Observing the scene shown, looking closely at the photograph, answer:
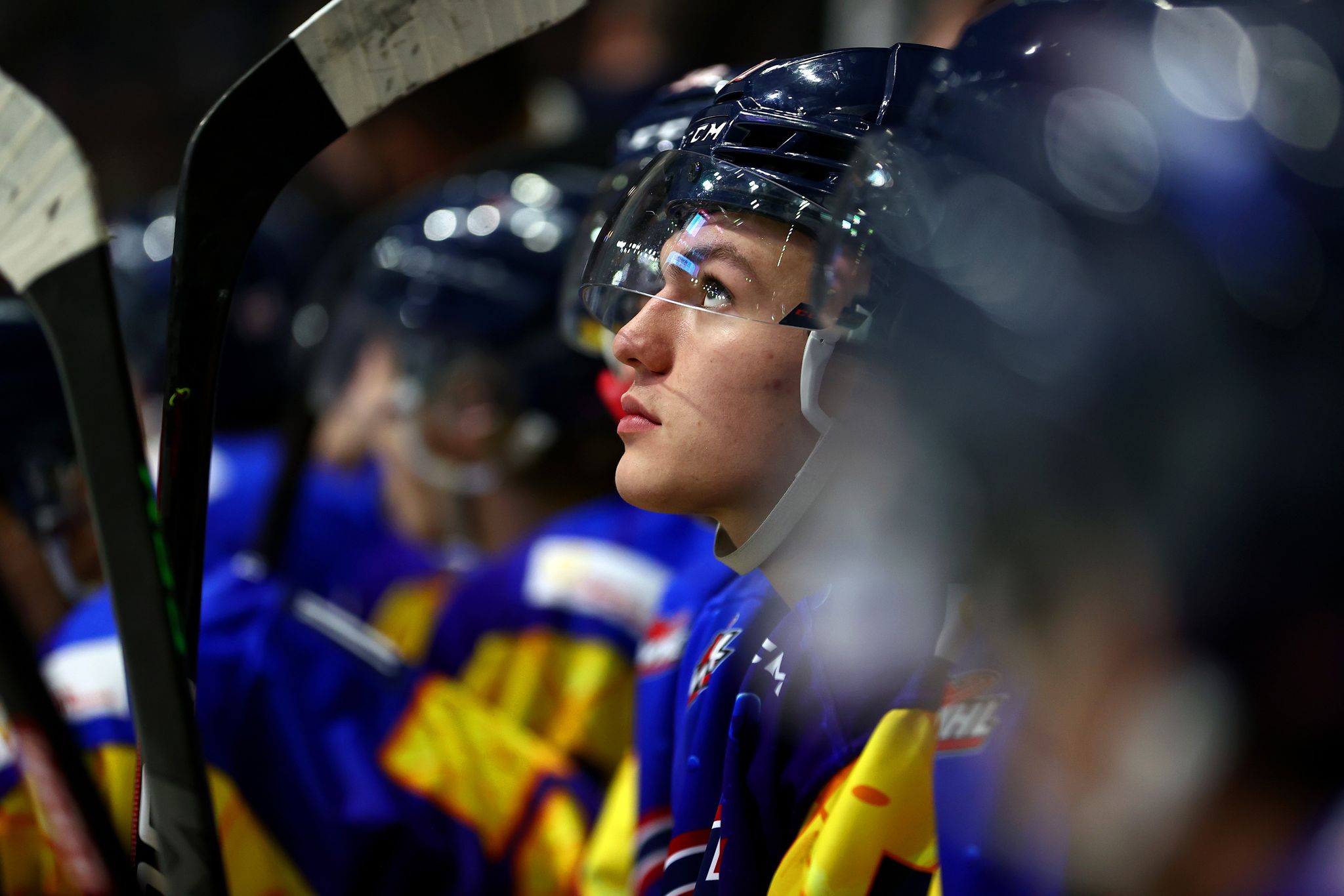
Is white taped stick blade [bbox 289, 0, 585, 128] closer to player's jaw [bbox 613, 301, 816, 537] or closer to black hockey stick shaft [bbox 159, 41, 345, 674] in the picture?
black hockey stick shaft [bbox 159, 41, 345, 674]

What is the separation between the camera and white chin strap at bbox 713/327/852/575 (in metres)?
0.99

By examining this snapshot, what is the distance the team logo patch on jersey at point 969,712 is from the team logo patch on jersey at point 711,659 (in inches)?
10.1

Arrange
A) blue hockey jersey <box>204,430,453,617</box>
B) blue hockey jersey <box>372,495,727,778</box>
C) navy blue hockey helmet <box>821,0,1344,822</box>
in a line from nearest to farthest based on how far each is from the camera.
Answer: navy blue hockey helmet <box>821,0,1344,822</box> < blue hockey jersey <box>372,495,727,778</box> < blue hockey jersey <box>204,430,453,617</box>

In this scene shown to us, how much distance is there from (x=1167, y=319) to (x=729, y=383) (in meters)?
0.35

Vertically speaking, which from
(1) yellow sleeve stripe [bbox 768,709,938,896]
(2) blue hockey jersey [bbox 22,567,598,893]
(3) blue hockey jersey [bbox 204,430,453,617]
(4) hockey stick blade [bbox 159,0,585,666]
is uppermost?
(4) hockey stick blade [bbox 159,0,585,666]

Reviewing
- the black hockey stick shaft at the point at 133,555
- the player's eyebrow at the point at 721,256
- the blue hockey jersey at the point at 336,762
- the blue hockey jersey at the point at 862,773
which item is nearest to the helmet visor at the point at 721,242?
the player's eyebrow at the point at 721,256

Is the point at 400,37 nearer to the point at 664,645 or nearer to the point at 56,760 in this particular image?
the point at 56,760

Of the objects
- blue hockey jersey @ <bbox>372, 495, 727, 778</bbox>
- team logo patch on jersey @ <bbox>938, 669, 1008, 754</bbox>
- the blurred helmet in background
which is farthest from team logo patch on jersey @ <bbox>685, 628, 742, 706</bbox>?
the blurred helmet in background

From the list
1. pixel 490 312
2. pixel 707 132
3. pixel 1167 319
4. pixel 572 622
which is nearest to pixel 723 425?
pixel 707 132

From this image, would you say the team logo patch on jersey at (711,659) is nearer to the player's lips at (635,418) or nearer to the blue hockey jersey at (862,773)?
the blue hockey jersey at (862,773)

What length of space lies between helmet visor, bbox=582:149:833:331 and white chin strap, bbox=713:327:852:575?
0.06 ft

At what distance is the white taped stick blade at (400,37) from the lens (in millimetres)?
999

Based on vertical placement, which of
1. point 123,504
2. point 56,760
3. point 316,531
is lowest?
point 316,531

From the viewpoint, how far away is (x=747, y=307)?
1.01 m
